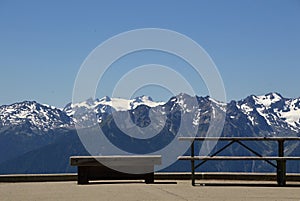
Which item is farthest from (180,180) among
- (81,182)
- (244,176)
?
(81,182)

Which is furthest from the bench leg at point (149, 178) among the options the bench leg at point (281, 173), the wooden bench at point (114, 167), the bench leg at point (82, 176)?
the bench leg at point (281, 173)

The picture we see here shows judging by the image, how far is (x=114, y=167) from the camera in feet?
55.0

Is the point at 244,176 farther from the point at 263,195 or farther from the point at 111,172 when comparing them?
the point at 263,195

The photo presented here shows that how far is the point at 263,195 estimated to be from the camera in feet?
41.1

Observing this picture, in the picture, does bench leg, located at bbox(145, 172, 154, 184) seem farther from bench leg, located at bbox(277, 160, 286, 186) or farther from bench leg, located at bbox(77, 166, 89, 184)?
bench leg, located at bbox(277, 160, 286, 186)

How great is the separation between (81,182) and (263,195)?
5.92 meters

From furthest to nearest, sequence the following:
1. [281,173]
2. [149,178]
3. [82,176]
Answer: [149,178] < [82,176] < [281,173]

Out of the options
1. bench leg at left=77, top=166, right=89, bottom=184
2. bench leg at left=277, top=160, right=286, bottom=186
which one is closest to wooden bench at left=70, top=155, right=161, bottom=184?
bench leg at left=77, top=166, right=89, bottom=184

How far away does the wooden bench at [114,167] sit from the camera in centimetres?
1664

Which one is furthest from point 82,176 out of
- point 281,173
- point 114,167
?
point 281,173

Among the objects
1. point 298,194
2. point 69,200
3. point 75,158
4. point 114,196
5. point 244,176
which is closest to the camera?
point 69,200

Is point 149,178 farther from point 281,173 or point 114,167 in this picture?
point 281,173

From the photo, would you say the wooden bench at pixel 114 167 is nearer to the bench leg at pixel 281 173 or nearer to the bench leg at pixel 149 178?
the bench leg at pixel 149 178

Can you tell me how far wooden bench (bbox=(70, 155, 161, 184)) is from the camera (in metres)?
16.6
